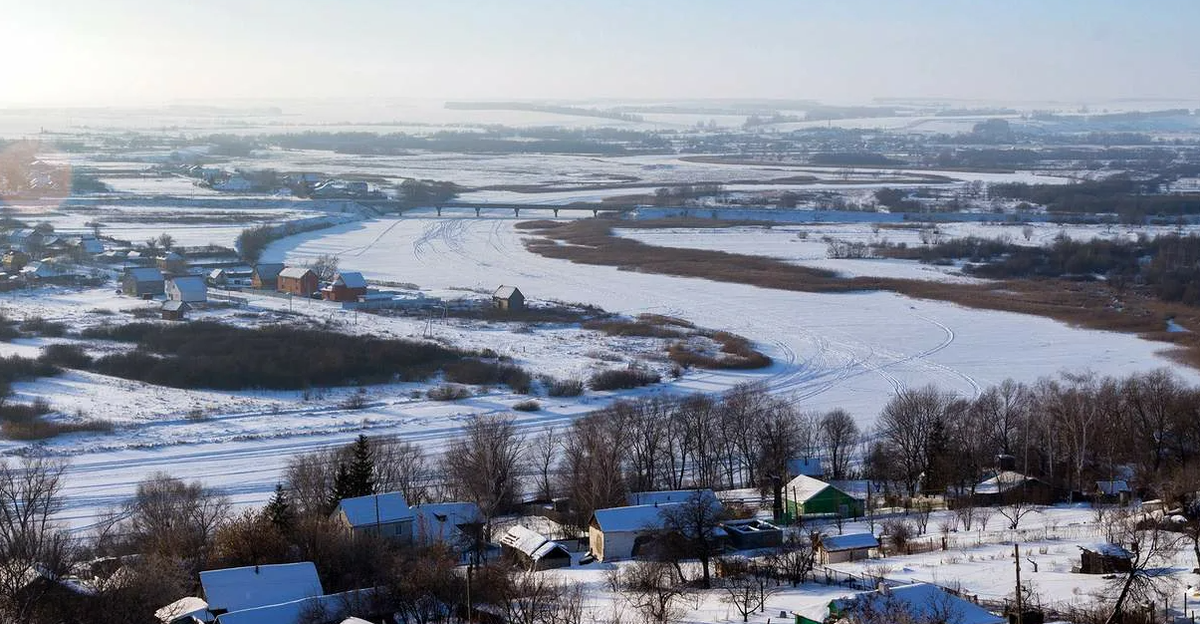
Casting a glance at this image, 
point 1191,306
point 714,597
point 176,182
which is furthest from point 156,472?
point 176,182

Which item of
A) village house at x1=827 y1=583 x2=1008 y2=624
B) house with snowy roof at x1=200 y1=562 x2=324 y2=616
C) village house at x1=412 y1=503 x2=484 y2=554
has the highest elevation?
village house at x1=827 y1=583 x2=1008 y2=624

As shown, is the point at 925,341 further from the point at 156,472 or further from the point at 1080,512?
the point at 156,472

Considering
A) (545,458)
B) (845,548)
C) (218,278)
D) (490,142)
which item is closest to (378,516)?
(545,458)

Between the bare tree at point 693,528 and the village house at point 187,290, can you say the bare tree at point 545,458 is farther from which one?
the village house at point 187,290

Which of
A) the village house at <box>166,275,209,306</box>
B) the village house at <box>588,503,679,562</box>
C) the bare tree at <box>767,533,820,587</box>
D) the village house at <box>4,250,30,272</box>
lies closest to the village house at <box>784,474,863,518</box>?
the bare tree at <box>767,533,820,587</box>

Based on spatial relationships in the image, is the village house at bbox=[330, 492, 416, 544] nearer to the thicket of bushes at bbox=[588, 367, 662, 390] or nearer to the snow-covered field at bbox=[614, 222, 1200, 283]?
the thicket of bushes at bbox=[588, 367, 662, 390]

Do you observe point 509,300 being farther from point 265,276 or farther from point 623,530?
point 623,530
